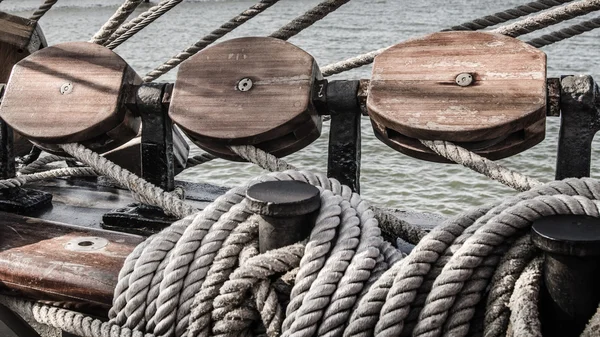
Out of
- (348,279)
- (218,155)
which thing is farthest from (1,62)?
(348,279)

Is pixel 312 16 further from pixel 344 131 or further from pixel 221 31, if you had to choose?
pixel 344 131

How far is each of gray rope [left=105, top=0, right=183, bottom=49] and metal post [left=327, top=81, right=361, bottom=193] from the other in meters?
0.71

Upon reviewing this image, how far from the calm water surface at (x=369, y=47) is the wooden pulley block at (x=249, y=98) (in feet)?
8.83

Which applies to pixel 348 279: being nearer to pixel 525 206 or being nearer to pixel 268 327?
pixel 268 327

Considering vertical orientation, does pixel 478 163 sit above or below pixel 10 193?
above

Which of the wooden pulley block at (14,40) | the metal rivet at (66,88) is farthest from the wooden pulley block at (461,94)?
the wooden pulley block at (14,40)

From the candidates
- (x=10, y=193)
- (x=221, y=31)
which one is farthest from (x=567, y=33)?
Answer: (x=10, y=193)

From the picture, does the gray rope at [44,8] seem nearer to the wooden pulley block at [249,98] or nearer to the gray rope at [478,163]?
the wooden pulley block at [249,98]

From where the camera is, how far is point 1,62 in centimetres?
265

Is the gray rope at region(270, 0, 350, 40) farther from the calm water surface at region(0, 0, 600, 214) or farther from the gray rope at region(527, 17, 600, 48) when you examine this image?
the calm water surface at region(0, 0, 600, 214)

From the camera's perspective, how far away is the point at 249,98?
1502 mm

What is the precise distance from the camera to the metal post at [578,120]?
51.5 inches

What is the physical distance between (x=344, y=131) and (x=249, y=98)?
0.69ft

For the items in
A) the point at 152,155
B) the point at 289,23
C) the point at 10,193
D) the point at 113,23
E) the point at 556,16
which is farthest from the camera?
the point at 113,23
